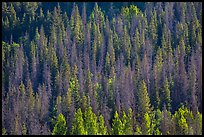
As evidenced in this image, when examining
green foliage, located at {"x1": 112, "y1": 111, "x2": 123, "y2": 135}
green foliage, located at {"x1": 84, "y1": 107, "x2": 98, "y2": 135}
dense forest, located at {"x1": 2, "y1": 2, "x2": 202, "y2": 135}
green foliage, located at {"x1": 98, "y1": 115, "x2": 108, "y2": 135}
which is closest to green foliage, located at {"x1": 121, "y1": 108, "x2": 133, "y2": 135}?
dense forest, located at {"x1": 2, "y1": 2, "x2": 202, "y2": 135}

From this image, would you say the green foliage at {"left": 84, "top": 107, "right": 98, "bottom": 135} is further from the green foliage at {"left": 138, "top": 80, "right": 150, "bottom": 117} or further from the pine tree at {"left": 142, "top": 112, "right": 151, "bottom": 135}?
the green foliage at {"left": 138, "top": 80, "right": 150, "bottom": 117}

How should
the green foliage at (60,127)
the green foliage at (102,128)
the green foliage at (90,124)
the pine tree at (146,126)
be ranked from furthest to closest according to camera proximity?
the green foliage at (60,127) < the pine tree at (146,126) < the green foliage at (102,128) < the green foliage at (90,124)

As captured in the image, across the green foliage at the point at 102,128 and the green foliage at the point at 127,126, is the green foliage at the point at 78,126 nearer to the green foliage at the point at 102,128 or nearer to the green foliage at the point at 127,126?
the green foliage at the point at 102,128

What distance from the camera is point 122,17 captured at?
150 m

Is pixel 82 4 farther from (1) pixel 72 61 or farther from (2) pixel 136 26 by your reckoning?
(1) pixel 72 61

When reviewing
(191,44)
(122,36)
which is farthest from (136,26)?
(191,44)

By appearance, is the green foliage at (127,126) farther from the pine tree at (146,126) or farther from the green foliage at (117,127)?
the pine tree at (146,126)

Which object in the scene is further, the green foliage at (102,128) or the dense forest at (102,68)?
the dense forest at (102,68)

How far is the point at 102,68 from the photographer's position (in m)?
126

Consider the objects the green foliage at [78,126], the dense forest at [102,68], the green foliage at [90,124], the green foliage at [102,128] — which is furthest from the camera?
the dense forest at [102,68]

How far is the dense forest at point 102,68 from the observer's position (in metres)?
93.1

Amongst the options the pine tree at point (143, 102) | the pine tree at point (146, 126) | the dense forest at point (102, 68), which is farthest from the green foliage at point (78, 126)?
the pine tree at point (143, 102)

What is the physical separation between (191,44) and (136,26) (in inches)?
754

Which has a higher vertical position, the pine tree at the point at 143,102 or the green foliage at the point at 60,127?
the pine tree at the point at 143,102
